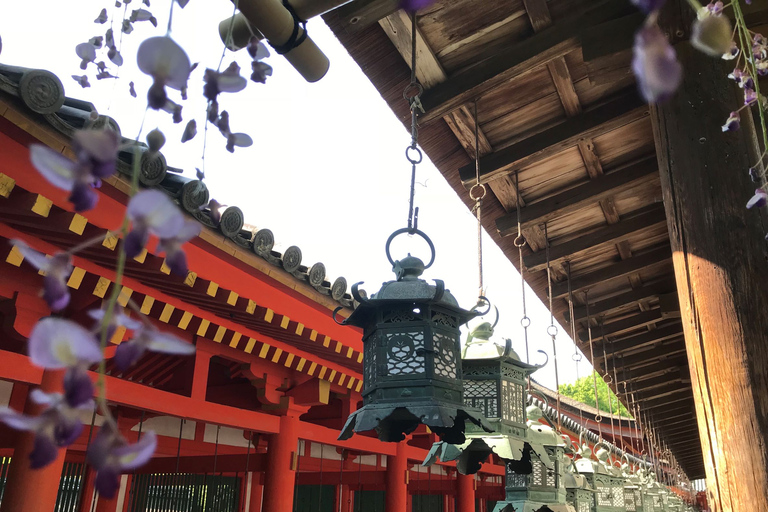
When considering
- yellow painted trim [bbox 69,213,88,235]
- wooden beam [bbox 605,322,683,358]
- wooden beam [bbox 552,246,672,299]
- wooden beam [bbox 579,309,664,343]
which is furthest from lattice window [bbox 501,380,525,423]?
wooden beam [bbox 605,322,683,358]

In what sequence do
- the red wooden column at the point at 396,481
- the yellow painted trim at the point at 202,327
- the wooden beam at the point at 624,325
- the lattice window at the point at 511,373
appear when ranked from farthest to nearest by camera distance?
the red wooden column at the point at 396,481, the wooden beam at the point at 624,325, the yellow painted trim at the point at 202,327, the lattice window at the point at 511,373

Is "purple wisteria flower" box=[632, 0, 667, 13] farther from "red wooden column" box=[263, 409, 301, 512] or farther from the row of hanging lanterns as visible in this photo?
"red wooden column" box=[263, 409, 301, 512]

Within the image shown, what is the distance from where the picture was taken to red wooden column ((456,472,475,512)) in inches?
344

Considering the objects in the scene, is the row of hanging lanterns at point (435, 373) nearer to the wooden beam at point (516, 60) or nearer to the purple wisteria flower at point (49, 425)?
the wooden beam at point (516, 60)

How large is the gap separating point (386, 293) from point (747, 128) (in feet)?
4.61

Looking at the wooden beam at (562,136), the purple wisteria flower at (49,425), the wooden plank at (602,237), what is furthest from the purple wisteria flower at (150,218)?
the wooden plank at (602,237)

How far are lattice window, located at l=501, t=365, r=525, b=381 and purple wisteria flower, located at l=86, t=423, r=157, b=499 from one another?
92.8 inches

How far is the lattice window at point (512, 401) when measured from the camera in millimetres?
2686

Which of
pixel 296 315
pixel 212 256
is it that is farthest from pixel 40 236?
pixel 296 315

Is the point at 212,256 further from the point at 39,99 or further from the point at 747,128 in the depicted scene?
the point at 747,128

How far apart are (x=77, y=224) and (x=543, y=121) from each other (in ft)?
8.32

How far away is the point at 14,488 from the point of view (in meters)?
3.05

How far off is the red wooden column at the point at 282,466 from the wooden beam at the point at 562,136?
2789 mm

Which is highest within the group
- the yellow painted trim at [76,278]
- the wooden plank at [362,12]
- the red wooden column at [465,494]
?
the wooden plank at [362,12]
